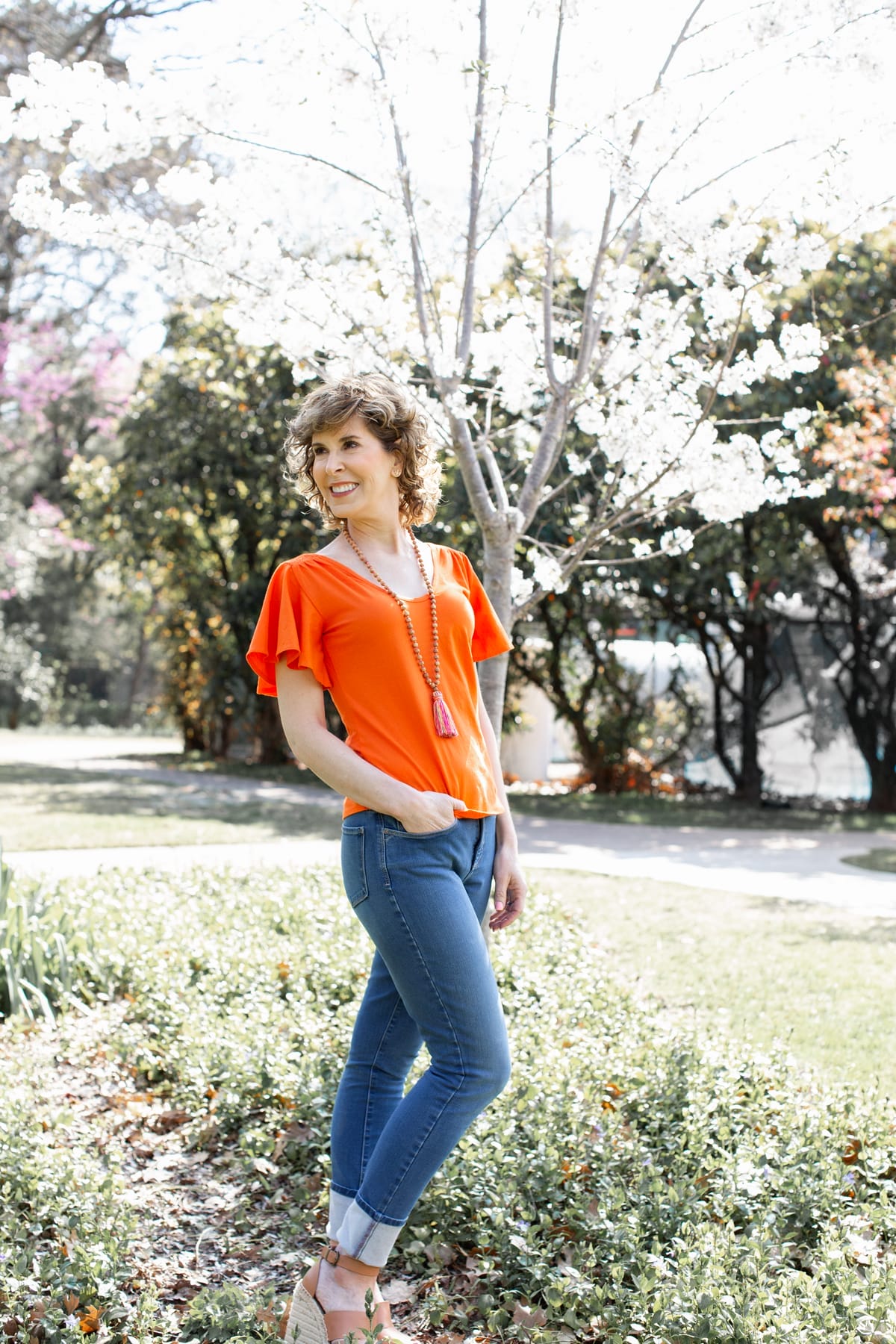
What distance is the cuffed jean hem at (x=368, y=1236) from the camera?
2.09 metres

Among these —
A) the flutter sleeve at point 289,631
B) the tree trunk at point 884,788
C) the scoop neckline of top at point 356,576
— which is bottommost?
the tree trunk at point 884,788

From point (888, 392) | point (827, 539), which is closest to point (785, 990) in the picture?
point (888, 392)

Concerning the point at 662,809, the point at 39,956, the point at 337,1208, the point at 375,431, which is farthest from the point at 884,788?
the point at 375,431

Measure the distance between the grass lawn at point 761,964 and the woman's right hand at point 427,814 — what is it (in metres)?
2.19

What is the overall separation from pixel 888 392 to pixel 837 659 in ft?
17.9

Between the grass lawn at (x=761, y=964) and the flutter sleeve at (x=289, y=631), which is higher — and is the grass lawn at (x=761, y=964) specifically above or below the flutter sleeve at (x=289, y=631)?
below

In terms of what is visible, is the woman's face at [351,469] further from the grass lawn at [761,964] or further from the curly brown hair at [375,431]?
the grass lawn at [761,964]

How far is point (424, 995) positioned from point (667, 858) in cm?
626

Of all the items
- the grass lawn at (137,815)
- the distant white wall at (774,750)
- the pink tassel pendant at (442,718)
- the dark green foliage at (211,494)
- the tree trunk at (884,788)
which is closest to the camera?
the pink tassel pendant at (442,718)

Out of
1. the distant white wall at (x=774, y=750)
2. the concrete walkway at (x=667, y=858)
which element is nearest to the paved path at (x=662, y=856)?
the concrete walkway at (x=667, y=858)

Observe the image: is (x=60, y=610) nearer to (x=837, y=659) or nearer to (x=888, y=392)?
(x=837, y=659)

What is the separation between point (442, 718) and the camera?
7.00 feet

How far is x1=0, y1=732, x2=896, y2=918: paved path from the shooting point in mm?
6746

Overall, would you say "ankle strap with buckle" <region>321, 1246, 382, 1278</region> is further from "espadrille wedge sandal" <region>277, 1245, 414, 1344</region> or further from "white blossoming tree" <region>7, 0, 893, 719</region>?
"white blossoming tree" <region>7, 0, 893, 719</region>
